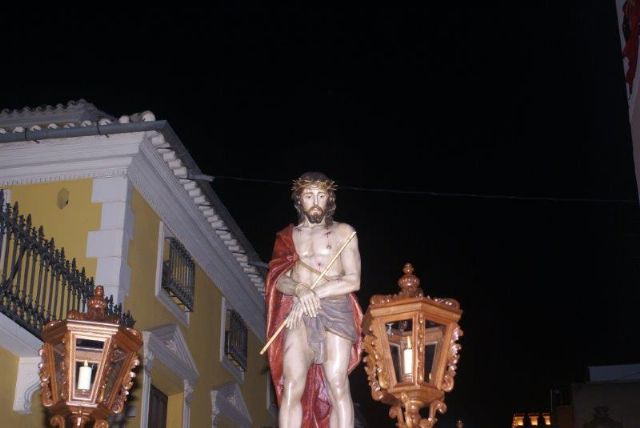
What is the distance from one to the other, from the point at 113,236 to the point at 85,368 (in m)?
5.57

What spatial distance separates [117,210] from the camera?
38.7ft

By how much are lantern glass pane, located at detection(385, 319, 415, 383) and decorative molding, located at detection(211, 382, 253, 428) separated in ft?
30.1

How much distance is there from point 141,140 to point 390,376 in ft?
→ 21.1

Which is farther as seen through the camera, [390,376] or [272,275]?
[272,275]

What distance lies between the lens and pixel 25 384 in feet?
33.1

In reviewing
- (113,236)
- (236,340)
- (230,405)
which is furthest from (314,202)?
(236,340)

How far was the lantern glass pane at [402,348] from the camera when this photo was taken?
20.9 feet

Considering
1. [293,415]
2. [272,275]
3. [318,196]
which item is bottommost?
[293,415]

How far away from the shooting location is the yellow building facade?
1145cm

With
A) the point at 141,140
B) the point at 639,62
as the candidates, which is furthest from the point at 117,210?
the point at 639,62

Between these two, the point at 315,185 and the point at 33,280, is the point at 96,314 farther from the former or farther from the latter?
the point at 33,280

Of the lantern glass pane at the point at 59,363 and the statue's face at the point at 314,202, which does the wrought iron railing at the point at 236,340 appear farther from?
the lantern glass pane at the point at 59,363

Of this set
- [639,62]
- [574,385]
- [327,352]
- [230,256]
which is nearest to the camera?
[327,352]

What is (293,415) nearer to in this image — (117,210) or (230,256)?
(117,210)
